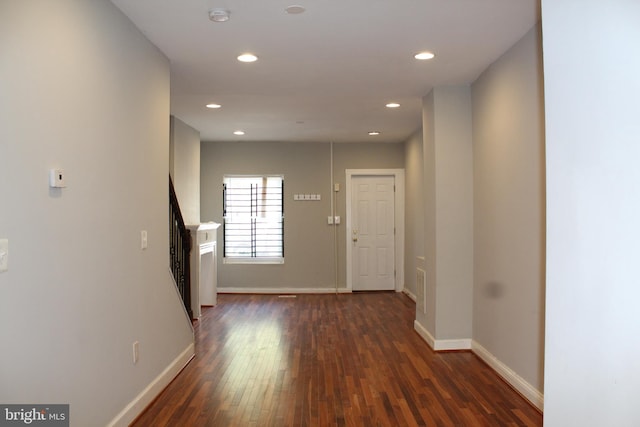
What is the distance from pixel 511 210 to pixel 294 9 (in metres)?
2.15

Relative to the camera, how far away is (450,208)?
4.68m

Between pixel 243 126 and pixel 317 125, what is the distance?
1.03 metres

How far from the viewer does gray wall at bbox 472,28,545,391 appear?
3.31 m

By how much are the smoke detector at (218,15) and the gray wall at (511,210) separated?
2.03 meters

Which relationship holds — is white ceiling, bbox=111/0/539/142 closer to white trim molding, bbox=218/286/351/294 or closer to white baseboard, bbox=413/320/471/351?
white baseboard, bbox=413/320/471/351

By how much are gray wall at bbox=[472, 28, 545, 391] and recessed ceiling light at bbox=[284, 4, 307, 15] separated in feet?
5.20

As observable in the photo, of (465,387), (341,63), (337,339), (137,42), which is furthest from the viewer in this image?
(337,339)

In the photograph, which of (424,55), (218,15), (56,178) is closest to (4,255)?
(56,178)

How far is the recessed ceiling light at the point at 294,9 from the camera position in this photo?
9.42 ft

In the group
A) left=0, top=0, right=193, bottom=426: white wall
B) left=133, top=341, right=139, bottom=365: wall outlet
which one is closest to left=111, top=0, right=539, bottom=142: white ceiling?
left=0, top=0, right=193, bottom=426: white wall

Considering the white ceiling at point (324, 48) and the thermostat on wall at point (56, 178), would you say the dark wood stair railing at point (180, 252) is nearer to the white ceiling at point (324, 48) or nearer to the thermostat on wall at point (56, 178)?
the white ceiling at point (324, 48)

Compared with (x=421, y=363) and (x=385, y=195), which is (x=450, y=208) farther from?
(x=385, y=195)

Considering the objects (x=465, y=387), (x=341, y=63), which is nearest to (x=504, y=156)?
(x=341, y=63)

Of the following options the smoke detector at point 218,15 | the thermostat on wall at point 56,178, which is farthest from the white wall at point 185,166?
the thermostat on wall at point 56,178
